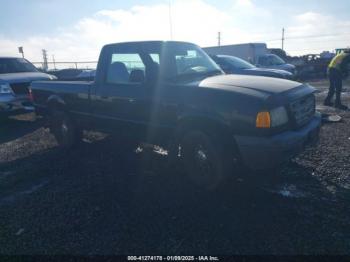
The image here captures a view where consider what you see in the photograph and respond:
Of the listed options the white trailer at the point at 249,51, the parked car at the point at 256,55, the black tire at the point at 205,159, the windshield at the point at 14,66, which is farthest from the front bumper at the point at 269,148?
the white trailer at the point at 249,51

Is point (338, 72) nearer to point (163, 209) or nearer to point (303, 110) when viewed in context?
point (303, 110)

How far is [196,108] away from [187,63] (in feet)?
3.91

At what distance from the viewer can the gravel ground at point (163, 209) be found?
10.2ft

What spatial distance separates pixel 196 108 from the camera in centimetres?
400

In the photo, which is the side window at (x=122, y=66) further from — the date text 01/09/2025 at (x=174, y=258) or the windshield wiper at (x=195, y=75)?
the date text 01/09/2025 at (x=174, y=258)

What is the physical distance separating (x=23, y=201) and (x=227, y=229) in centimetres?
288

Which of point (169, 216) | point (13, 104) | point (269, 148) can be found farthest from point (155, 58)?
point (13, 104)

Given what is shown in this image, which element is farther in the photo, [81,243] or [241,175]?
[241,175]

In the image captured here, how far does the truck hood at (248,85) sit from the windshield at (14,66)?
8375mm

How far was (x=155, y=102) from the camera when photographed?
4.50 m

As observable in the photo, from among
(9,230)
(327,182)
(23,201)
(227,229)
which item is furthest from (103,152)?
(327,182)

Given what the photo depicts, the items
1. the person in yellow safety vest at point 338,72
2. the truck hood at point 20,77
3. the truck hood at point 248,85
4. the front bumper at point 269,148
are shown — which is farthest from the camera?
the person in yellow safety vest at point 338,72

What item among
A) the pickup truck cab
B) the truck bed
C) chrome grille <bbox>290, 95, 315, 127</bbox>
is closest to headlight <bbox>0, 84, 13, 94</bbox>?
the truck bed

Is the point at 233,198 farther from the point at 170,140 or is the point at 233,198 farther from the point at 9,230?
the point at 9,230
